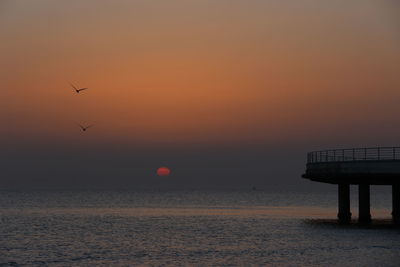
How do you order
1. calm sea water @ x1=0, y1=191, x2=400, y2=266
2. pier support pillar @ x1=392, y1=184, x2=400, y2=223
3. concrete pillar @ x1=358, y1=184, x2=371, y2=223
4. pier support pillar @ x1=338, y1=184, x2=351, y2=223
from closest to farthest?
1. calm sea water @ x1=0, y1=191, x2=400, y2=266
2. concrete pillar @ x1=358, y1=184, x2=371, y2=223
3. pier support pillar @ x1=338, y1=184, x2=351, y2=223
4. pier support pillar @ x1=392, y1=184, x2=400, y2=223

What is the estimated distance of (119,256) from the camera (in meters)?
48.9

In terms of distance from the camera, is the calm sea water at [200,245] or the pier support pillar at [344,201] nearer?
the calm sea water at [200,245]

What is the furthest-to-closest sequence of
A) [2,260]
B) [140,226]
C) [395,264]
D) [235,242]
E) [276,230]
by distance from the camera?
[140,226], [276,230], [235,242], [2,260], [395,264]

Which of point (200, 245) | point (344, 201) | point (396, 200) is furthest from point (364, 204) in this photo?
point (200, 245)

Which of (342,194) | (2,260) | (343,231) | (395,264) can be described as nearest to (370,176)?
(343,231)

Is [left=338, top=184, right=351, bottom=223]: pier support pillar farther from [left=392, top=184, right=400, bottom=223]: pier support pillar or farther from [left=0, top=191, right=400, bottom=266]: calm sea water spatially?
[left=392, top=184, right=400, bottom=223]: pier support pillar

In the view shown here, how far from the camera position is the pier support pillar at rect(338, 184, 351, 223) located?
76562mm

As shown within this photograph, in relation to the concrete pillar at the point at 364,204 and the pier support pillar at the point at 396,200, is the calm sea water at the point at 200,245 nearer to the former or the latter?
the concrete pillar at the point at 364,204

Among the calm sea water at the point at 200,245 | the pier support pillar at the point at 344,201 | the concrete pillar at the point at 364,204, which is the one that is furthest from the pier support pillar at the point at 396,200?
the calm sea water at the point at 200,245

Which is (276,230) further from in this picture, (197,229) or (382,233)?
(382,233)

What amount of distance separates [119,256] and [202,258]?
5616 mm

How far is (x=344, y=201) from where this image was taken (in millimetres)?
78312

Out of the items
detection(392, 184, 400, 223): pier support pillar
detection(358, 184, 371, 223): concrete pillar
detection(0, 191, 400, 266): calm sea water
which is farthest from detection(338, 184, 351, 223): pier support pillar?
detection(392, 184, 400, 223): pier support pillar

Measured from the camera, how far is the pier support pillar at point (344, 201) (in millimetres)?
76562
